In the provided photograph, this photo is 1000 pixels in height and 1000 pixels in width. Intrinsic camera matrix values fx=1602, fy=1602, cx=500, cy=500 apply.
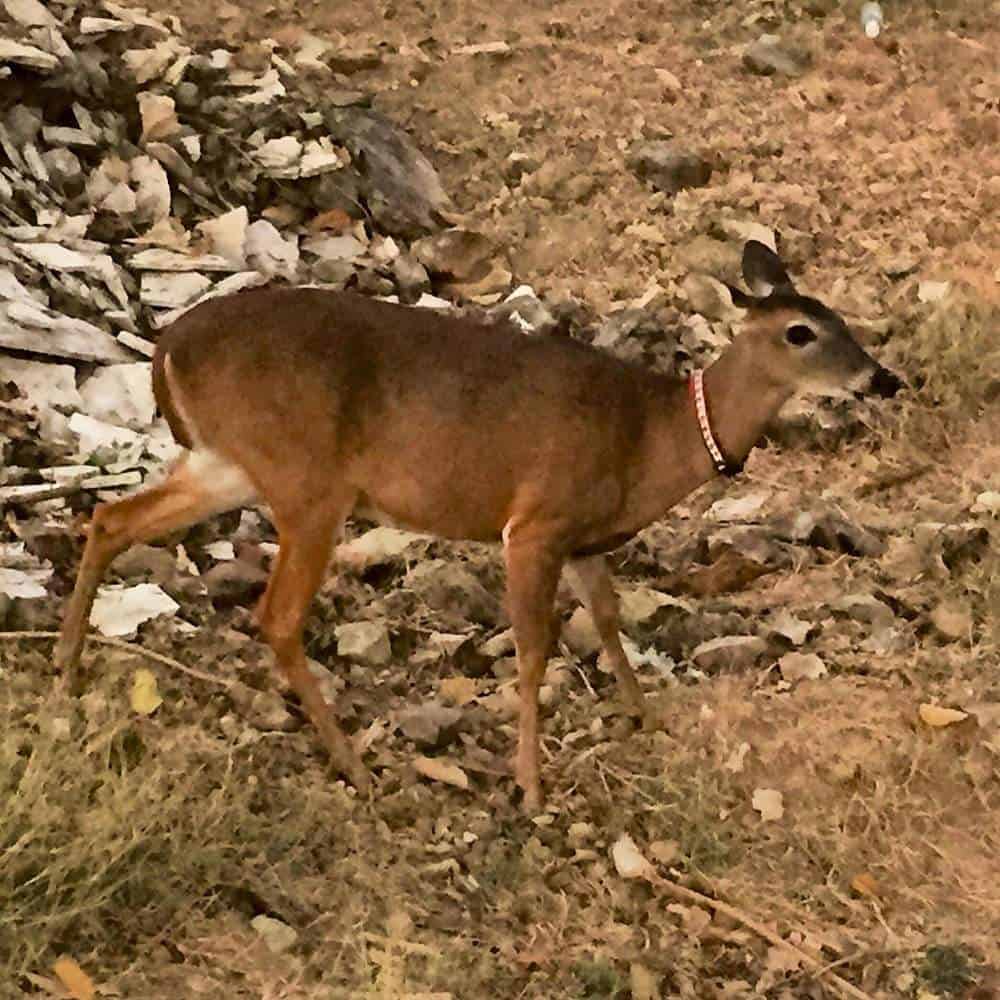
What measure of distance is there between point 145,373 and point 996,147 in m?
4.80

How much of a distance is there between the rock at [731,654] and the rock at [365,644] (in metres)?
0.95

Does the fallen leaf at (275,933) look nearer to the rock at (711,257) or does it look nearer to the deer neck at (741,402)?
the deer neck at (741,402)

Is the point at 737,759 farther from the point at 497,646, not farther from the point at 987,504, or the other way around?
the point at 987,504

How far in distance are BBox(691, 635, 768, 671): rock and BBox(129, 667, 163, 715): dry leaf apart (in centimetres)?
166

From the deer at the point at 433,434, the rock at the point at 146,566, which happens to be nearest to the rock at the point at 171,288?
the rock at the point at 146,566

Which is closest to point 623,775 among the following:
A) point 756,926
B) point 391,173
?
point 756,926

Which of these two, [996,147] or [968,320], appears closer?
[968,320]

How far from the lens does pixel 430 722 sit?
14.2ft

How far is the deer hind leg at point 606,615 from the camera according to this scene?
4547 mm

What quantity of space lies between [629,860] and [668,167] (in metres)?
4.71

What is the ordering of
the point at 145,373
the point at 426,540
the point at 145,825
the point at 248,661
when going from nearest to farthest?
the point at 145,825 → the point at 248,661 → the point at 426,540 → the point at 145,373

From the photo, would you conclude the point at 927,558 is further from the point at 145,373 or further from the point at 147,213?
the point at 147,213

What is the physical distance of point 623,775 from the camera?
4.30 metres

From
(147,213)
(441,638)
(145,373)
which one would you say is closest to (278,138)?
(147,213)
